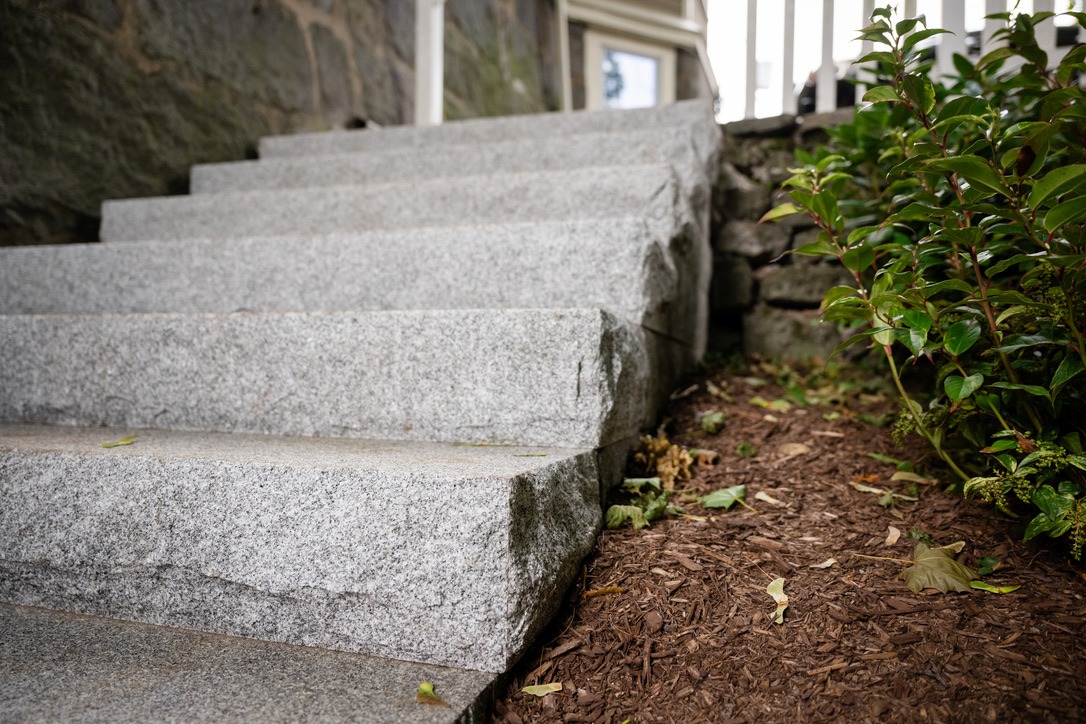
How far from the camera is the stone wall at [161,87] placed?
195 centimetres

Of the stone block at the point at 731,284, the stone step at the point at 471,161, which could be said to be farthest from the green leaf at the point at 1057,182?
the stone block at the point at 731,284

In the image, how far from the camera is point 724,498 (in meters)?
1.25

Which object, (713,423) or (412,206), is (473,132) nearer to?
(412,206)

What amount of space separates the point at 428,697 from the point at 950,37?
272 centimetres

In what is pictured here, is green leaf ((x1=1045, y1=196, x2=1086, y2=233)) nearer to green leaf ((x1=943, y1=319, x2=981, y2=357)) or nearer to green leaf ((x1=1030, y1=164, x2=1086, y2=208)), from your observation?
green leaf ((x1=1030, y1=164, x2=1086, y2=208))

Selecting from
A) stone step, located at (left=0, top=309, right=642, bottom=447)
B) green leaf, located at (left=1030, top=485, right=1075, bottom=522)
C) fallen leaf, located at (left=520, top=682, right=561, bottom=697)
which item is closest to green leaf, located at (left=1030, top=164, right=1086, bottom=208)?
green leaf, located at (left=1030, top=485, right=1075, bottom=522)

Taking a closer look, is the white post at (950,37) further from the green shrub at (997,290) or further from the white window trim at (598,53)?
the white window trim at (598,53)

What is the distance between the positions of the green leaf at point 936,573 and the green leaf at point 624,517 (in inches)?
16.6

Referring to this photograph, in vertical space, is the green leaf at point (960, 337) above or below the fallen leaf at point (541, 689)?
above

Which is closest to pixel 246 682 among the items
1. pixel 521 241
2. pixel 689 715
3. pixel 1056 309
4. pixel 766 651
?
pixel 689 715

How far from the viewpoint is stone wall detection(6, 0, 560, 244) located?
195cm

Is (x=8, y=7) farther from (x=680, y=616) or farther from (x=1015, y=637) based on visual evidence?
(x=1015, y=637)

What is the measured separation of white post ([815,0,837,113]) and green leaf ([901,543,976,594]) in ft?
6.58

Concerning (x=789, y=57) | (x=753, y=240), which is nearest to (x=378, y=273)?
(x=753, y=240)
